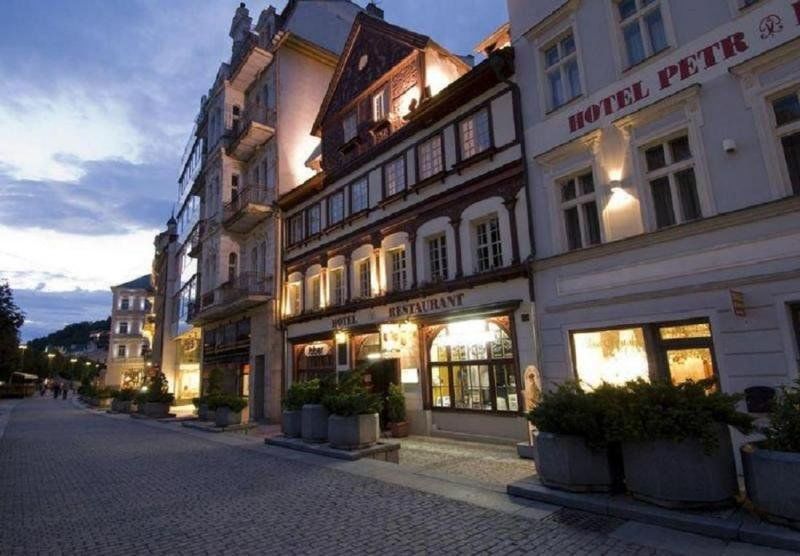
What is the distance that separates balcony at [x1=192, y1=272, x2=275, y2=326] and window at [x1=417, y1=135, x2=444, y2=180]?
423 inches

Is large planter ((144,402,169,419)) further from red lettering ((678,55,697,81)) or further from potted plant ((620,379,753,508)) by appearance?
red lettering ((678,55,697,81))

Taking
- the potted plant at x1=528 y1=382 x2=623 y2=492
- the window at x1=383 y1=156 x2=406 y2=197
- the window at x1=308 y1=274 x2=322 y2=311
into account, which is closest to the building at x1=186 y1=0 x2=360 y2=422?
the window at x1=308 y1=274 x2=322 y2=311

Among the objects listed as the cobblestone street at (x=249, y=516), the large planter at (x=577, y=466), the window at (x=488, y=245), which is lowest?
the cobblestone street at (x=249, y=516)

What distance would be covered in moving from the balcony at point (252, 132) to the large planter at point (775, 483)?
2379 cm

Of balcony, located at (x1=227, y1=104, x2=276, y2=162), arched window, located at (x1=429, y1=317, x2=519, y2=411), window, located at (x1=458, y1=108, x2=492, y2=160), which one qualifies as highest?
balcony, located at (x1=227, y1=104, x2=276, y2=162)

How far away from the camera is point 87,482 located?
948 cm

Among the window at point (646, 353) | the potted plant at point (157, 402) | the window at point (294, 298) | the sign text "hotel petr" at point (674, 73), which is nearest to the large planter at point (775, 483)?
the window at point (646, 353)

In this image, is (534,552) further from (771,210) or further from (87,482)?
(87,482)

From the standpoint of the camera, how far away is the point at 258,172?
1037 inches

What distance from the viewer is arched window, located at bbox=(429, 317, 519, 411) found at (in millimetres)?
13062

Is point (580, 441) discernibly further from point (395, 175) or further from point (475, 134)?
point (395, 175)

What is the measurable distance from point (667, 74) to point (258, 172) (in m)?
21.0

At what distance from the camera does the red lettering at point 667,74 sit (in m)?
10.1

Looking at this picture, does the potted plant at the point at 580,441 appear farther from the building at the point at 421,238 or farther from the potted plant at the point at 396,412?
the potted plant at the point at 396,412
